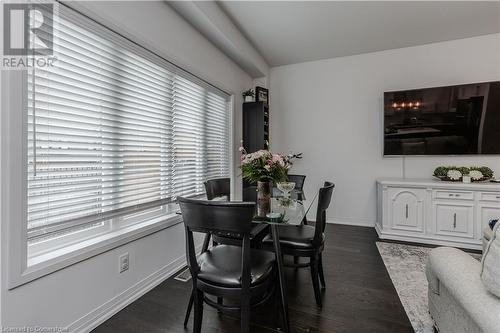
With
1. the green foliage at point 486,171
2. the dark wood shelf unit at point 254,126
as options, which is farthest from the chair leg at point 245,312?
the green foliage at point 486,171

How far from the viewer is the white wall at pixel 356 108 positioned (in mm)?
3490

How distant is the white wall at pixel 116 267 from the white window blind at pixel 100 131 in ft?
0.54

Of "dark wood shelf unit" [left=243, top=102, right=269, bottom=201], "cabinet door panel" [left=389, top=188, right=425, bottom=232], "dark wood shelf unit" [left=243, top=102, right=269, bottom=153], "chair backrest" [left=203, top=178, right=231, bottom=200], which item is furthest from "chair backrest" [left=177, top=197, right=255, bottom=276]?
"cabinet door panel" [left=389, top=188, right=425, bottom=232]

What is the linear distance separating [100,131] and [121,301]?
1286mm

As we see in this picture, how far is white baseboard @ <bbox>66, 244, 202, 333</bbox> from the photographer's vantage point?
156 cm

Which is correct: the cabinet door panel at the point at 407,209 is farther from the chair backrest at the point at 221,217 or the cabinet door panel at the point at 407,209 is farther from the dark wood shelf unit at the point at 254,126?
the chair backrest at the point at 221,217

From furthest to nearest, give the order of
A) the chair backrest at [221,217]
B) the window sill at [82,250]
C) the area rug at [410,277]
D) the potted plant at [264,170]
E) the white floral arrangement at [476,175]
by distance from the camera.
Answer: the white floral arrangement at [476,175] < the potted plant at [264,170] < the area rug at [410,277] < the window sill at [82,250] < the chair backrest at [221,217]

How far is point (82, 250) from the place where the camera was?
155 cm

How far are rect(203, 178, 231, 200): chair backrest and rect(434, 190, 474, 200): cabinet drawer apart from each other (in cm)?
270

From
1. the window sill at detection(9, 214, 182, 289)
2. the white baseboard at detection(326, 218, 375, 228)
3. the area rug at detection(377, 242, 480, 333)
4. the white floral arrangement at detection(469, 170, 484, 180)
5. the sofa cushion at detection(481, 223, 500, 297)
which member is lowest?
the area rug at detection(377, 242, 480, 333)

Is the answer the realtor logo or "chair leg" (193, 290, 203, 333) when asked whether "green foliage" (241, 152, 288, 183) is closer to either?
"chair leg" (193, 290, 203, 333)

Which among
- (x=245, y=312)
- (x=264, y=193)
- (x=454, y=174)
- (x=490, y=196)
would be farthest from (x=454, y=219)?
(x=245, y=312)

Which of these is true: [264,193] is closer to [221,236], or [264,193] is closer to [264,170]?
[264,170]

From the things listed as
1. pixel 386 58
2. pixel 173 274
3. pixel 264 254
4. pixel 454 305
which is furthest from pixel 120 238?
pixel 386 58
